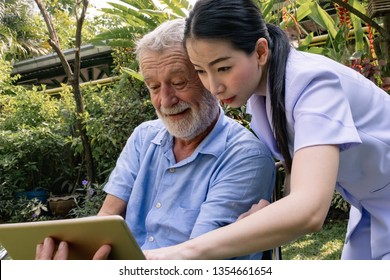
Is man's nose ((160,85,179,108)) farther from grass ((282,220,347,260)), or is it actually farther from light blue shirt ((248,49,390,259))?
grass ((282,220,347,260))

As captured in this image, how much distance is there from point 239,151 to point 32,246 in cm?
73

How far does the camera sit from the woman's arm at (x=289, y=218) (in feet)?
3.51

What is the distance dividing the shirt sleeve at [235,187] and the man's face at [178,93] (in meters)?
0.16

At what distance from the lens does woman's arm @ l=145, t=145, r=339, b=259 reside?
1070mm

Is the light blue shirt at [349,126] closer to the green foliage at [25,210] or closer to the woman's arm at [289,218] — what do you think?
the woman's arm at [289,218]

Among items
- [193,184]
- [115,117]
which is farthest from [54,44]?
[193,184]

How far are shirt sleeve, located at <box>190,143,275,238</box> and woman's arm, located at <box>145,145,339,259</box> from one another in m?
Answer: 0.51

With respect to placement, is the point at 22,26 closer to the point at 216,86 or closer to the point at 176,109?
the point at 176,109

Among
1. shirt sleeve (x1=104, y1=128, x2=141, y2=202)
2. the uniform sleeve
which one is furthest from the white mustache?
the uniform sleeve

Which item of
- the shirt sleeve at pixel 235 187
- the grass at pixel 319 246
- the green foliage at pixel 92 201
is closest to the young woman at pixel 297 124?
the shirt sleeve at pixel 235 187

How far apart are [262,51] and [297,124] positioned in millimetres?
252

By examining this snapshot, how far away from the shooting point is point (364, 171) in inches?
52.9

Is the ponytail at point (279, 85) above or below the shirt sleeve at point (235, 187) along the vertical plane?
above
